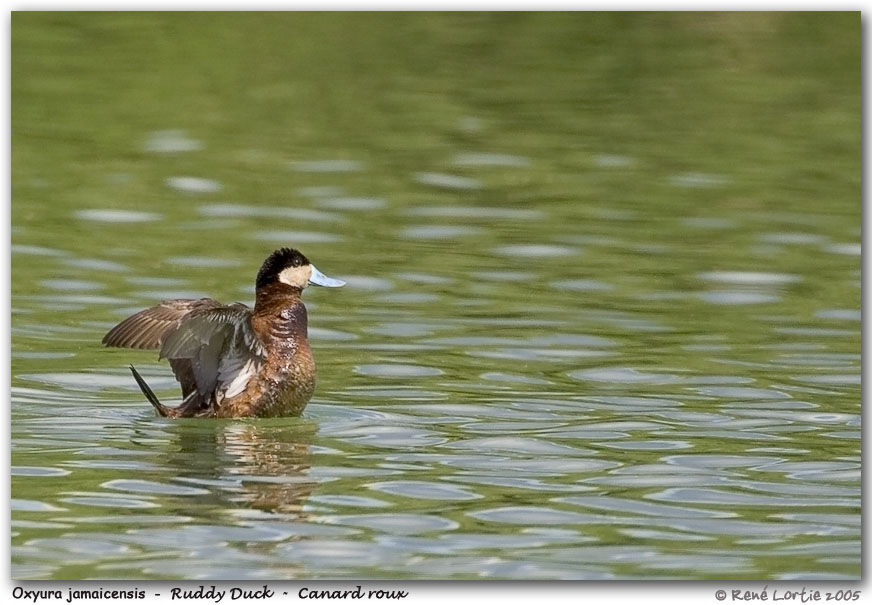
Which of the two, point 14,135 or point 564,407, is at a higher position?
point 14,135

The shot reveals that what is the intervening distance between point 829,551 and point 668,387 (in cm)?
310

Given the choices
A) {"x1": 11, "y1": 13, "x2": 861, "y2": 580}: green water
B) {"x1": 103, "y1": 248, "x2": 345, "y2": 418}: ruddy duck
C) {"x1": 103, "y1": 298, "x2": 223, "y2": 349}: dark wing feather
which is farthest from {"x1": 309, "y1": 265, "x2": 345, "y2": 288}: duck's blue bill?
{"x1": 11, "y1": 13, "x2": 861, "y2": 580}: green water

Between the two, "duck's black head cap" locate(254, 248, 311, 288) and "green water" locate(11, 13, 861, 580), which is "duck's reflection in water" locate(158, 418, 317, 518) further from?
"duck's black head cap" locate(254, 248, 311, 288)

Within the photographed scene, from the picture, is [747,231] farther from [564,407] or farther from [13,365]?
[13,365]

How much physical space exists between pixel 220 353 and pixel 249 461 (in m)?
1.01

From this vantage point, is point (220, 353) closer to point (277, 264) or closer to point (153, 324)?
point (153, 324)

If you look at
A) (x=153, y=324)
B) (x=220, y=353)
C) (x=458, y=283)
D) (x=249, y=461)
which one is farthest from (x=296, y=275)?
(x=458, y=283)

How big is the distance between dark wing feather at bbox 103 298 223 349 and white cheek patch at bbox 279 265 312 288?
1.29 feet

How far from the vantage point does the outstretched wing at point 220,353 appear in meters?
9.79

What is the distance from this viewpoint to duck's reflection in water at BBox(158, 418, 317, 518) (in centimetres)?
845

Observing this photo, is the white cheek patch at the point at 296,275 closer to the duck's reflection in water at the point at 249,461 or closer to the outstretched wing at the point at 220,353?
the outstretched wing at the point at 220,353

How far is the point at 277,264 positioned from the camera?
33.1 feet

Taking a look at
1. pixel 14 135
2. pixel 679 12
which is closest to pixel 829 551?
pixel 14 135

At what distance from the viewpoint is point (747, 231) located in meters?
14.9
